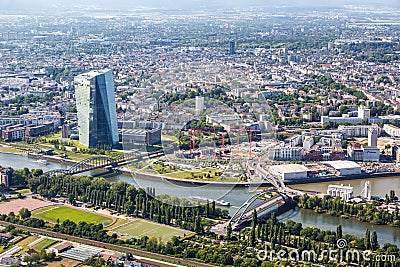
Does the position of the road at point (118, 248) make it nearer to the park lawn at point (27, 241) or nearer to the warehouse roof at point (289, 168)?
the park lawn at point (27, 241)

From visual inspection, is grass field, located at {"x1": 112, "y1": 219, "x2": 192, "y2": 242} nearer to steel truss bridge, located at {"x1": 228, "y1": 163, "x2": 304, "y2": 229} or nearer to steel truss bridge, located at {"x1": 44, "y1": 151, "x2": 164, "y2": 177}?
steel truss bridge, located at {"x1": 228, "y1": 163, "x2": 304, "y2": 229}

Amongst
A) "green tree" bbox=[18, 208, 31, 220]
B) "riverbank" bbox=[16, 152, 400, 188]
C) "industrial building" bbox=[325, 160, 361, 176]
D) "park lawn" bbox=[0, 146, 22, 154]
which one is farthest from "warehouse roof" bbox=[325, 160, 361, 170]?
"park lawn" bbox=[0, 146, 22, 154]

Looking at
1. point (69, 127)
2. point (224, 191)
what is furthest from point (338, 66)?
point (224, 191)

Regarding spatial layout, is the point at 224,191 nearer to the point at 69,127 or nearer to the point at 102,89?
the point at 102,89

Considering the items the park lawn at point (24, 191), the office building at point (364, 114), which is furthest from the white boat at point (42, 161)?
the office building at point (364, 114)

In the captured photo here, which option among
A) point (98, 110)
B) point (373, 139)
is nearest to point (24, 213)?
point (98, 110)

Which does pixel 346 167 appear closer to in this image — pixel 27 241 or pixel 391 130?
pixel 391 130

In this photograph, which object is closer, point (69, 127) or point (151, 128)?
point (151, 128)
